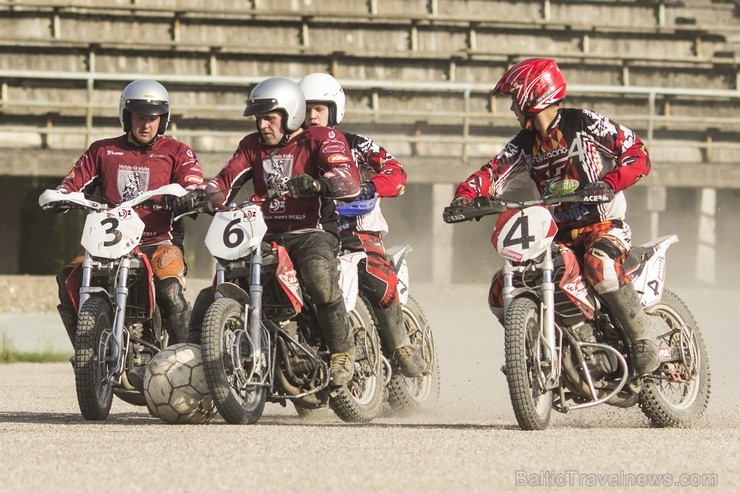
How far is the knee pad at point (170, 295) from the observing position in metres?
9.42

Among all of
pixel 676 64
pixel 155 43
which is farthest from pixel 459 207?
pixel 676 64

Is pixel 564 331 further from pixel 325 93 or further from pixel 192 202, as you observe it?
pixel 325 93

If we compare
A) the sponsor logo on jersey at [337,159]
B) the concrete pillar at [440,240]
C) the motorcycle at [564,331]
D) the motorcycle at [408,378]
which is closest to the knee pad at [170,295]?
the sponsor logo on jersey at [337,159]

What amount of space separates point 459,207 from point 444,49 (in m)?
Answer: 17.4

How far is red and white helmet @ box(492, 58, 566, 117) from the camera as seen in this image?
8562mm

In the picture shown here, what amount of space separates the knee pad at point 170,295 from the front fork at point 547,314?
2.19 metres

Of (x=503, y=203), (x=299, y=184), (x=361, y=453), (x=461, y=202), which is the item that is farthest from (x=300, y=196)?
(x=361, y=453)

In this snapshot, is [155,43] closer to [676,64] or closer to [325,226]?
[676,64]

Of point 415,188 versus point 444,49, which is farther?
point 444,49

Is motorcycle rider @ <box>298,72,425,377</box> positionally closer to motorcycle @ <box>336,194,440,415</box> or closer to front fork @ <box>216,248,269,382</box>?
motorcycle @ <box>336,194,440,415</box>

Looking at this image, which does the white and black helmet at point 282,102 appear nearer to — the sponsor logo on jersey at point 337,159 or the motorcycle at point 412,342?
the sponsor logo on jersey at point 337,159

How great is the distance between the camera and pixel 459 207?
845cm

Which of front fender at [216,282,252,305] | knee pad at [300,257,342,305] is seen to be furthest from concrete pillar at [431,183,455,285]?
front fender at [216,282,252,305]

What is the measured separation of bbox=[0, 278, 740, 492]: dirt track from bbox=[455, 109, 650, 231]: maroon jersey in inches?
46.8
